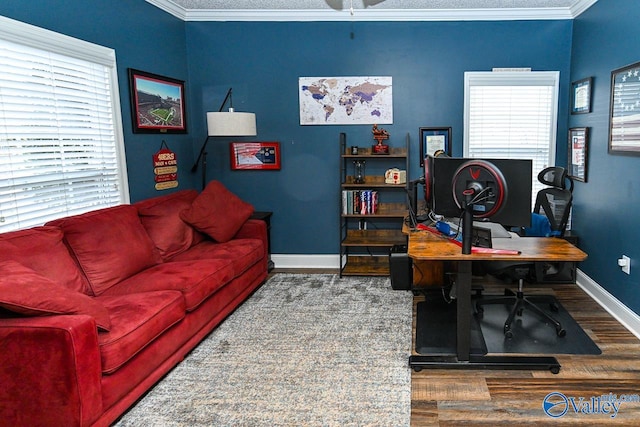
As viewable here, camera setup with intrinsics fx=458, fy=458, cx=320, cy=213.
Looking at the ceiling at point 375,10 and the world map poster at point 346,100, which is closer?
the ceiling at point 375,10

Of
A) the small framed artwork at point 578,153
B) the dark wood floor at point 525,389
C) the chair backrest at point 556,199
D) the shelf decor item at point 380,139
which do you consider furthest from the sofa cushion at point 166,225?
the small framed artwork at point 578,153

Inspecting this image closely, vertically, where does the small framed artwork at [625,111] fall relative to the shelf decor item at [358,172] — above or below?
above

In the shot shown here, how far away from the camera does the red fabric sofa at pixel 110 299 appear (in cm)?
198

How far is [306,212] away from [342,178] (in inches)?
25.4

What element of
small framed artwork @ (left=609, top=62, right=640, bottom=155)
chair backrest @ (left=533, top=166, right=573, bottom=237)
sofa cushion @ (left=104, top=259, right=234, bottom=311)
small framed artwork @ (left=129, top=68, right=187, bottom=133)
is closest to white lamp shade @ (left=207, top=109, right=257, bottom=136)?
small framed artwork @ (left=129, top=68, right=187, bottom=133)

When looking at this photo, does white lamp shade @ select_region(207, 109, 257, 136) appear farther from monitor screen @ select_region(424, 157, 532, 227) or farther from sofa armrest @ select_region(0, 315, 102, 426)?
sofa armrest @ select_region(0, 315, 102, 426)

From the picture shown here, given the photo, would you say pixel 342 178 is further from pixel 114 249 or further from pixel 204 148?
pixel 114 249

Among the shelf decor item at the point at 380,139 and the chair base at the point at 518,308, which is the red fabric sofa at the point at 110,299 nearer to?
the shelf decor item at the point at 380,139

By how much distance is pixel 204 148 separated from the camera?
16.3 feet

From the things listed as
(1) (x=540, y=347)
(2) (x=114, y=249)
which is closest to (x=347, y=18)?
(2) (x=114, y=249)

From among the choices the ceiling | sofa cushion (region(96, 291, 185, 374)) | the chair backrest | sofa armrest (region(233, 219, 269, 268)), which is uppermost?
the ceiling

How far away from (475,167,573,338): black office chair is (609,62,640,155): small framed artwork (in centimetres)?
47

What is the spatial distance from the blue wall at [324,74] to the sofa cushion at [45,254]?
2.51 meters

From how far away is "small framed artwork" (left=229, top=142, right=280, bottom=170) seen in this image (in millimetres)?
4953
